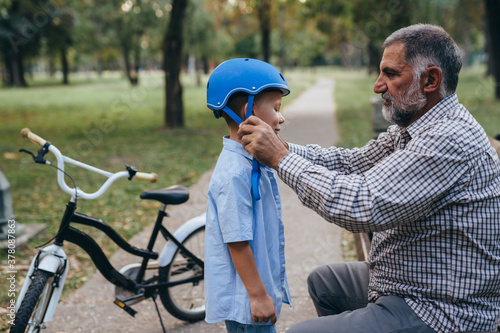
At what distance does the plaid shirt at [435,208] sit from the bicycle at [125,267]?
4.63ft

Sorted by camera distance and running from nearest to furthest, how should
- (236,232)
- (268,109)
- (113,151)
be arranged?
(236,232) → (268,109) → (113,151)

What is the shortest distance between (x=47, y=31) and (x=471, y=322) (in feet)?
113

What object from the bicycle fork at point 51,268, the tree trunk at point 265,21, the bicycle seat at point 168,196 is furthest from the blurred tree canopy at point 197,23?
the bicycle fork at point 51,268

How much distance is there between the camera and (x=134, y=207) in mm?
6512

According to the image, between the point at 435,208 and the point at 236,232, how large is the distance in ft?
2.62

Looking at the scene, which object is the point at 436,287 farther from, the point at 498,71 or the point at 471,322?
the point at 498,71

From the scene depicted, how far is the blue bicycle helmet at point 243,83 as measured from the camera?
2.01 metres

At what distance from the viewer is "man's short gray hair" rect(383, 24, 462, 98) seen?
191cm

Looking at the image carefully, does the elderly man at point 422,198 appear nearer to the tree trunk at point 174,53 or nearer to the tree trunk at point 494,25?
the tree trunk at point 174,53

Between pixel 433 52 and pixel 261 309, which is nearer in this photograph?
pixel 433 52

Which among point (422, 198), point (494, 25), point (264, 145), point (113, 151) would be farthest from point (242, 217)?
point (494, 25)

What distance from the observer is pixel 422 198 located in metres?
1.75

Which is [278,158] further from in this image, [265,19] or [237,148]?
[265,19]

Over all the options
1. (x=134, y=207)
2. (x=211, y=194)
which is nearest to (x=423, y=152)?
(x=211, y=194)
